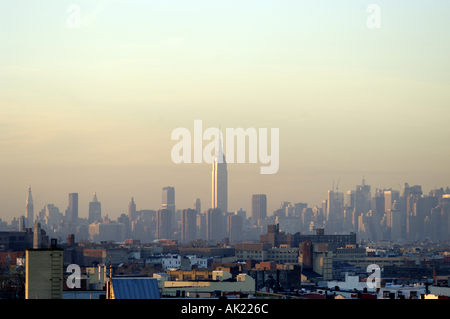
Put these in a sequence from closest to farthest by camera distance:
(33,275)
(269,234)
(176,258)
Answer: (33,275) → (176,258) → (269,234)

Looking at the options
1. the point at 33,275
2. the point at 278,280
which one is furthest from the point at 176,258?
the point at 33,275
